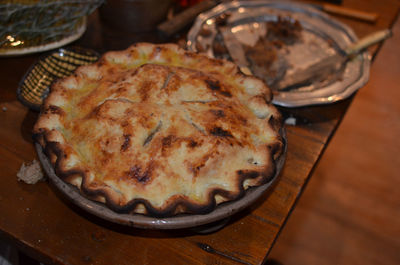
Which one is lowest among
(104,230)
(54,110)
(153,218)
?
(104,230)

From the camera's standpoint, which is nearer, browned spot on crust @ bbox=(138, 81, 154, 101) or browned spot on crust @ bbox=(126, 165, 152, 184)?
browned spot on crust @ bbox=(126, 165, 152, 184)

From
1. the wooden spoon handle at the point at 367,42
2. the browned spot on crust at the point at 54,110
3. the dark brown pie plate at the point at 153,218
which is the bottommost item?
the wooden spoon handle at the point at 367,42

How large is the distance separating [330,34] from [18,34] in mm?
1495

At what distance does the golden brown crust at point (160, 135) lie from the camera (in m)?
0.98

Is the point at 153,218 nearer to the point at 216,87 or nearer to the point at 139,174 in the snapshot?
the point at 139,174

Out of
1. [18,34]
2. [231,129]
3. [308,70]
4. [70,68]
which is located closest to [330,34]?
[308,70]

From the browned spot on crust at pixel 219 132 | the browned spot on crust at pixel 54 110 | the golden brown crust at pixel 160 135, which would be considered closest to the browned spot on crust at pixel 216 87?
the golden brown crust at pixel 160 135

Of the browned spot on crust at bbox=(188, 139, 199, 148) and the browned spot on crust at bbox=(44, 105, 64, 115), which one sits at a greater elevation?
the browned spot on crust at bbox=(44, 105, 64, 115)

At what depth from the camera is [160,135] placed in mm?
1074

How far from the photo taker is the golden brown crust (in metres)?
0.98

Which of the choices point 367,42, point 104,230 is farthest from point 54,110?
point 367,42

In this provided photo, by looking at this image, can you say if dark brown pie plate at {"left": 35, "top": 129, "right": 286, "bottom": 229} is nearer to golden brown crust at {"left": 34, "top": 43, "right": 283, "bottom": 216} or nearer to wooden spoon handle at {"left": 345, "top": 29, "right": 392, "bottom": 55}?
golden brown crust at {"left": 34, "top": 43, "right": 283, "bottom": 216}

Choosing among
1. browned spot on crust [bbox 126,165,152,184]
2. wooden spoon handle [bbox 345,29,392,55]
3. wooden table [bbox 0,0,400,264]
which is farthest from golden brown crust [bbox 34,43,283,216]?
wooden spoon handle [bbox 345,29,392,55]

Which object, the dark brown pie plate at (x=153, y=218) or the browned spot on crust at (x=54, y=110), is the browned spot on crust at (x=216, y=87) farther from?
the browned spot on crust at (x=54, y=110)
